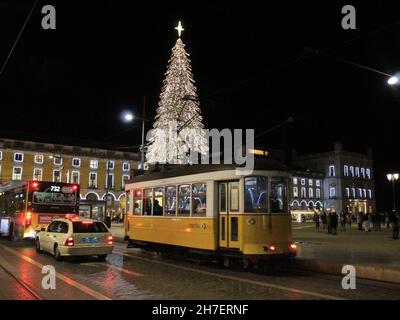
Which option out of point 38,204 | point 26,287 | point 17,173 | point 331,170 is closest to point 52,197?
point 38,204

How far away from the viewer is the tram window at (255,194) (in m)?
13.0

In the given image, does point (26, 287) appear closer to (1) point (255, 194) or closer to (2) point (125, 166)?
(1) point (255, 194)

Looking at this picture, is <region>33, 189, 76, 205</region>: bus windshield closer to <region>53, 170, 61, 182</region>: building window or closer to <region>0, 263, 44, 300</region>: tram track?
<region>0, 263, 44, 300</region>: tram track

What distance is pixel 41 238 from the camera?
1745cm

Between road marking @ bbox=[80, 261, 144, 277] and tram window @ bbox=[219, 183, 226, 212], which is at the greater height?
tram window @ bbox=[219, 183, 226, 212]

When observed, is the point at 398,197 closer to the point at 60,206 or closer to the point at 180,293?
the point at 60,206

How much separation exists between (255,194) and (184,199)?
290 centimetres

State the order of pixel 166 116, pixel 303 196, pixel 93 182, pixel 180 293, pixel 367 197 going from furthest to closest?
pixel 367 197 < pixel 303 196 < pixel 93 182 < pixel 166 116 < pixel 180 293

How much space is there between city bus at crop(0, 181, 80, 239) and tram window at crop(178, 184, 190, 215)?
32.3ft

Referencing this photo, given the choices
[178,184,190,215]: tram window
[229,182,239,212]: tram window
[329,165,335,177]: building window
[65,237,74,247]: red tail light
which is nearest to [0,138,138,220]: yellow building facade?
[329,165,335,177]: building window

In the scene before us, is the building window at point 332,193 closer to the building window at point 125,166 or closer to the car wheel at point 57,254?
the building window at point 125,166

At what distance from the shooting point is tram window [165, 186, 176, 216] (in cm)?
1548
